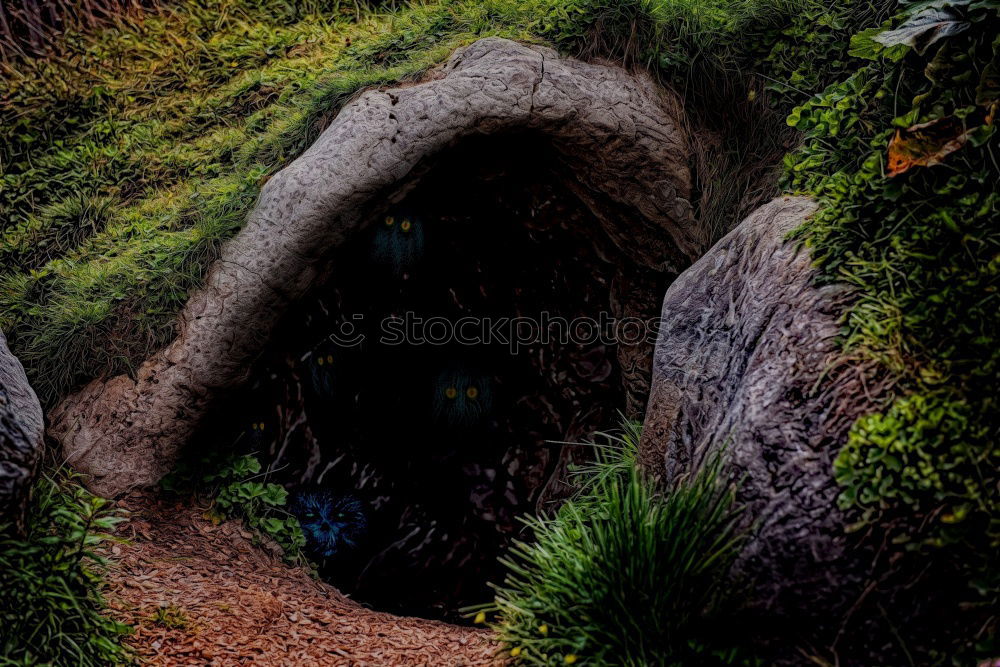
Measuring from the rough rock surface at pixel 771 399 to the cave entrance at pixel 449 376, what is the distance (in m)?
1.35

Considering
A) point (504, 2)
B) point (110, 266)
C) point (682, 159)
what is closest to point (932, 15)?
point (682, 159)

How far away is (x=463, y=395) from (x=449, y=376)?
0.56ft

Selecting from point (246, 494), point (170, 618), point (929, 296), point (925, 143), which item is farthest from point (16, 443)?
point (925, 143)

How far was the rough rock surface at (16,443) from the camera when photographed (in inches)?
111

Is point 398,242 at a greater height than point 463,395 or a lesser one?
greater

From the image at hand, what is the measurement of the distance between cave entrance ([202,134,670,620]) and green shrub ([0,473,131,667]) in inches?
55.9

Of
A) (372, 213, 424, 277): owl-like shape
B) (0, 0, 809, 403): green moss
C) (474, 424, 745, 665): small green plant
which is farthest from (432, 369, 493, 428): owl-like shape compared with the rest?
(474, 424, 745, 665): small green plant

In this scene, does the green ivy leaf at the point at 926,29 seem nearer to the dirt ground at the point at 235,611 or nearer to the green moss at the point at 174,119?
the green moss at the point at 174,119

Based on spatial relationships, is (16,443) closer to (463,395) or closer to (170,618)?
(170,618)

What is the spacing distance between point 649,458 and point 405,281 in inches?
91.3

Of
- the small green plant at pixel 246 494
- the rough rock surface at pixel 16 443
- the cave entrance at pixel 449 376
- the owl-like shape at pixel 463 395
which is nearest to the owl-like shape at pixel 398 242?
the cave entrance at pixel 449 376

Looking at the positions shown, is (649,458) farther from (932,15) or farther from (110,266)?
(110,266)

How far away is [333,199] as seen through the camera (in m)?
4.17

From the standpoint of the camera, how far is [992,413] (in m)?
2.19
